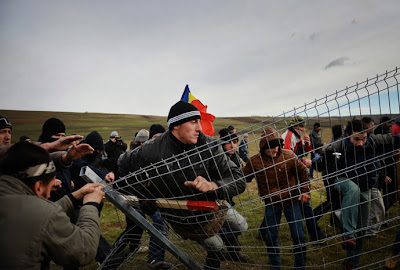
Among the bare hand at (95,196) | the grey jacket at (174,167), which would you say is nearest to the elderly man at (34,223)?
the bare hand at (95,196)

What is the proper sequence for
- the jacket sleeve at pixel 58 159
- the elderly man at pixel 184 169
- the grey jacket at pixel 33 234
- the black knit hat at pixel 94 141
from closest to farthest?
the grey jacket at pixel 33 234
the elderly man at pixel 184 169
the jacket sleeve at pixel 58 159
the black knit hat at pixel 94 141

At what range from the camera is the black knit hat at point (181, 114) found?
3.04 metres

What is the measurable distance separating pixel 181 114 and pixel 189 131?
254 millimetres

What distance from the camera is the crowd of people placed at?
164cm

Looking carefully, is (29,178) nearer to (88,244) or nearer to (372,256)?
(88,244)

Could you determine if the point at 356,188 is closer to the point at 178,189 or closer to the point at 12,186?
the point at 178,189

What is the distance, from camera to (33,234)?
1566 millimetres

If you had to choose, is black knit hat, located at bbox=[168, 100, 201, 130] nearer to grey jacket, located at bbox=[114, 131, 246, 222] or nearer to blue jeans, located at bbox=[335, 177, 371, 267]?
grey jacket, located at bbox=[114, 131, 246, 222]

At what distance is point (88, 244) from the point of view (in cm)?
181

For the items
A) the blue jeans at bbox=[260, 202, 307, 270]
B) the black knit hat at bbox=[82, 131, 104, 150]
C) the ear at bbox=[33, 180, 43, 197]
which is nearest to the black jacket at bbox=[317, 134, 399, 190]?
the blue jeans at bbox=[260, 202, 307, 270]

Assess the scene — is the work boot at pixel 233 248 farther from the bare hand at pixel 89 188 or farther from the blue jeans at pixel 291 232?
the bare hand at pixel 89 188

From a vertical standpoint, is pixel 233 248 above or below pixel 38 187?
below

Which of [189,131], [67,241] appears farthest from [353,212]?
[67,241]

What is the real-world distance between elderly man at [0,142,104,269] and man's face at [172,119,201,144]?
148 cm
